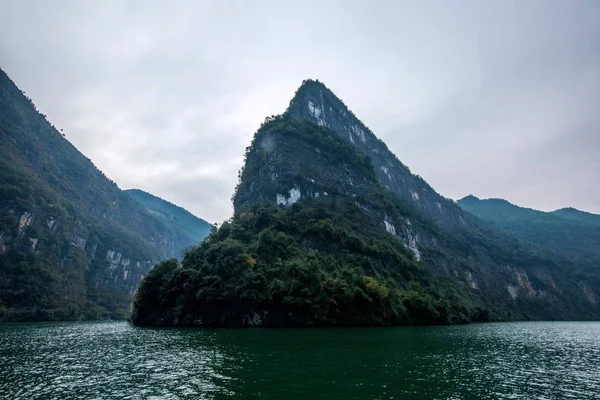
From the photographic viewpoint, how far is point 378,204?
146 m

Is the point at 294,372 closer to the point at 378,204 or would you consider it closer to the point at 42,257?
the point at 378,204

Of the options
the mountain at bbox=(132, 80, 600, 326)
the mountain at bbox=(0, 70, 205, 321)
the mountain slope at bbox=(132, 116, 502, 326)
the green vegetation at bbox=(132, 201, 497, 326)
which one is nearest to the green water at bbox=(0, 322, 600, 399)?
the green vegetation at bbox=(132, 201, 497, 326)

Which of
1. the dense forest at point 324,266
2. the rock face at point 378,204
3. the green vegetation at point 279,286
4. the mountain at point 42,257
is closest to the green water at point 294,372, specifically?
the green vegetation at point 279,286

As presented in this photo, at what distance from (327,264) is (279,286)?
22229 mm

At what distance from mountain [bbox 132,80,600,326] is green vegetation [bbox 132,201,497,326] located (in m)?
0.27

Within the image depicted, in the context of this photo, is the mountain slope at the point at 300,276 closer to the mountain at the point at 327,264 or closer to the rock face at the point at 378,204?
the mountain at the point at 327,264

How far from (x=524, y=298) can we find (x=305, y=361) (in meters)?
191

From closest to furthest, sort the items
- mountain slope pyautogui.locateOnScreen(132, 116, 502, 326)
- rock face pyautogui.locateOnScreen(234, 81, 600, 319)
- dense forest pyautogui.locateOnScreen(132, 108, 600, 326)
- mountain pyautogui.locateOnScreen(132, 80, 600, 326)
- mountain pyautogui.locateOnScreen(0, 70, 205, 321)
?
1. mountain slope pyautogui.locateOnScreen(132, 116, 502, 326)
2. dense forest pyautogui.locateOnScreen(132, 108, 600, 326)
3. mountain pyautogui.locateOnScreen(132, 80, 600, 326)
4. mountain pyautogui.locateOnScreen(0, 70, 205, 321)
5. rock face pyautogui.locateOnScreen(234, 81, 600, 319)

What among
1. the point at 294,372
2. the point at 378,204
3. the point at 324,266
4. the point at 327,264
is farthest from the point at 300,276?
the point at 378,204

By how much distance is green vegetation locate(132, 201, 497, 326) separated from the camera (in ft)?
240

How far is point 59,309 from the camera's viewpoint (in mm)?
134250

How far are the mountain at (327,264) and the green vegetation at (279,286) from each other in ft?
0.88

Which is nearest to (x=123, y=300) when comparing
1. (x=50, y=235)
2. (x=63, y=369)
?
(x=50, y=235)

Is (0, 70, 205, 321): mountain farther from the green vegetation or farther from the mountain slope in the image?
the green vegetation
